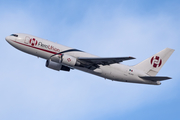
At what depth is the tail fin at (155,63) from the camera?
49.2 meters

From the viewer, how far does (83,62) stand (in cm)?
4447

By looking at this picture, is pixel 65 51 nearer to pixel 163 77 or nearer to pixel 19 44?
pixel 19 44

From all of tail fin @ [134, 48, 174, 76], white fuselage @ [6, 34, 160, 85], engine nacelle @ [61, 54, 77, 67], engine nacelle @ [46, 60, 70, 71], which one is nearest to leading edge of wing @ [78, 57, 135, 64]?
engine nacelle @ [61, 54, 77, 67]

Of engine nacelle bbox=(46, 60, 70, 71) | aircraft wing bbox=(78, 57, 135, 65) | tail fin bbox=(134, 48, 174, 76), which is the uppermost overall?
tail fin bbox=(134, 48, 174, 76)

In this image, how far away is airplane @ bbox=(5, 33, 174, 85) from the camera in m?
43.5

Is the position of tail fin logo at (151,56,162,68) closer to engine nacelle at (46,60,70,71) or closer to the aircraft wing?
the aircraft wing

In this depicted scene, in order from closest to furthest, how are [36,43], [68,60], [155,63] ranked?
[68,60] → [36,43] → [155,63]

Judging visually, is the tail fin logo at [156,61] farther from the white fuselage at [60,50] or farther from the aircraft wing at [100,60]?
the aircraft wing at [100,60]

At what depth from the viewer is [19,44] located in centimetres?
4400

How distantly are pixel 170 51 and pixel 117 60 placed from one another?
14507mm

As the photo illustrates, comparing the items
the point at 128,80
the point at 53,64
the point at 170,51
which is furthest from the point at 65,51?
the point at 170,51

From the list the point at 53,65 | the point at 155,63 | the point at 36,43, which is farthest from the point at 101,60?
the point at 155,63

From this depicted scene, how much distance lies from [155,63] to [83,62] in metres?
14.8

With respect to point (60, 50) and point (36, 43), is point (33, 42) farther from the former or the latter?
point (60, 50)
